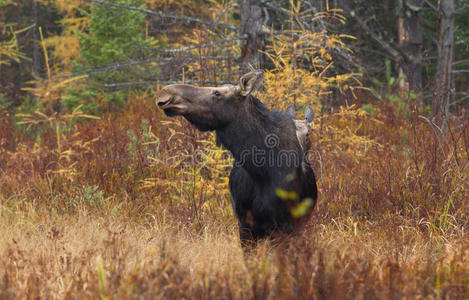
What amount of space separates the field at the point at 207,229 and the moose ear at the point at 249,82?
43.9 inches

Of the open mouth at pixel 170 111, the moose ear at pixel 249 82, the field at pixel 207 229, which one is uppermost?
the moose ear at pixel 249 82

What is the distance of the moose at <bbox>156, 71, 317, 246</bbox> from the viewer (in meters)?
3.33

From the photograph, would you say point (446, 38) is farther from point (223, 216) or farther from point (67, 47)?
point (67, 47)

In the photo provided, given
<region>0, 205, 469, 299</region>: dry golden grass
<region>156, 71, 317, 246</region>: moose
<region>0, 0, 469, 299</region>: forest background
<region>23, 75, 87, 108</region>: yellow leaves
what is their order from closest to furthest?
<region>0, 205, 469, 299</region>: dry golden grass
<region>0, 0, 469, 299</region>: forest background
<region>156, 71, 317, 246</region>: moose
<region>23, 75, 87, 108</region>: yellow leaves

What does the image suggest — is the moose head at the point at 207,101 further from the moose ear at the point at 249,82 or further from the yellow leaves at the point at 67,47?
the yellow leaves at the point at 67,47

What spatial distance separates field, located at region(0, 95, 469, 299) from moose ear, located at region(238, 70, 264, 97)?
1116mm

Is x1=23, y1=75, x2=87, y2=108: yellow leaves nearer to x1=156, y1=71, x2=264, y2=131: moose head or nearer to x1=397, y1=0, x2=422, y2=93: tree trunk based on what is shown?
x1=156, y1=71, x2=264, y2=131: moose head

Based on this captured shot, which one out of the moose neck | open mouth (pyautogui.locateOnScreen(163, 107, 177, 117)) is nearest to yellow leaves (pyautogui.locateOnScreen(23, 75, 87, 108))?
open mouth (pyautogui.locateOnScreen(163, 107, 177, 117))

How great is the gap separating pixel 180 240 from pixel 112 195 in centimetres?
208

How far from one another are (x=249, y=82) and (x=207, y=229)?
1.84 metres

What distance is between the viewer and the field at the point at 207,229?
8.77 feet

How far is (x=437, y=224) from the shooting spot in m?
4.51

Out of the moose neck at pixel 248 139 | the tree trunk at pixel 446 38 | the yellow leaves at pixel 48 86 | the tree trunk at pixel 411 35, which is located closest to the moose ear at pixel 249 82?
the moose neck at pixel 248 139

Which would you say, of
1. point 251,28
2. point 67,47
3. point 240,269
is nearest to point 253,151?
point 240,269
